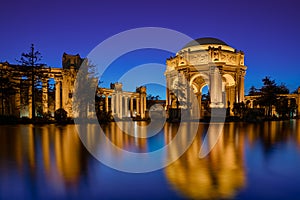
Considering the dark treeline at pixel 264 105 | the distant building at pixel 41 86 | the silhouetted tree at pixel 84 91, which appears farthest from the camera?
the dark treeline at pixel 264 105

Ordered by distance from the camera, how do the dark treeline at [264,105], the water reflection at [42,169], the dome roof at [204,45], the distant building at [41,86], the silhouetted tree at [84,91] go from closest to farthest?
the water reflection at [42,169], the silhouetted tree at [84,91], the distant building at [41,86], the dark treeline at [264,105], the dome roof at [204,45]

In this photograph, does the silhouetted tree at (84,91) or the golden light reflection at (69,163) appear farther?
the silhouetted tree at (84,91)

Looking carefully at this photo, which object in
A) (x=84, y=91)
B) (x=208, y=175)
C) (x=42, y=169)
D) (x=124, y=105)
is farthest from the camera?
(x=124, y=105)

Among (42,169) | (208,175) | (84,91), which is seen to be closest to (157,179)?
(208,175)

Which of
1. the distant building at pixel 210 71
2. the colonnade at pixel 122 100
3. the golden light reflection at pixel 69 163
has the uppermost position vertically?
the distant building at pixel 210 71

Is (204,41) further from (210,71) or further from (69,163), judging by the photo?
(69,163)

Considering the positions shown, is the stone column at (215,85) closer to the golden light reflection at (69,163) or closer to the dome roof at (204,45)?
the dome roof at (204,45)

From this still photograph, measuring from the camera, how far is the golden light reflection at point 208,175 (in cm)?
383

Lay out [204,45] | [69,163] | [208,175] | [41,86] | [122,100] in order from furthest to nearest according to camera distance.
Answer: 1. [122,100]
2. [204,45]
3. [41,86]
4. [69,163]
5. [208,175]

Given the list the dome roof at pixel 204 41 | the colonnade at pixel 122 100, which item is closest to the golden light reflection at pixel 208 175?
the colonnade at pixel 122 100

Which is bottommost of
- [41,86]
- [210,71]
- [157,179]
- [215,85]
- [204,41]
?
[157,179]

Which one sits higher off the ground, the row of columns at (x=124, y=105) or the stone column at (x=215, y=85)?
the stone column at (x=215, y=85)

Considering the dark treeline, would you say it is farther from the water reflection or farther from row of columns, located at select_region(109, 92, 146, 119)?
the water reflection

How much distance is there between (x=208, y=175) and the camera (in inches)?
190
